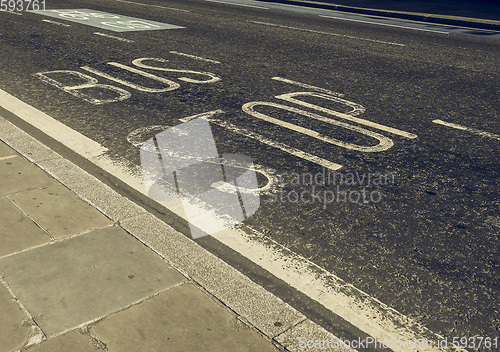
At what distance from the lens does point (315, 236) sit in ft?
11.0

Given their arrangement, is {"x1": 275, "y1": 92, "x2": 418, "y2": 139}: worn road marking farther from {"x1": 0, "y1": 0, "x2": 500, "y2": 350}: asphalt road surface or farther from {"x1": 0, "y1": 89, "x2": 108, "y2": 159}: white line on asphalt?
{"x1": 0, "y1": 89, "x2": 108, "y2": 159}: white line on asphalt

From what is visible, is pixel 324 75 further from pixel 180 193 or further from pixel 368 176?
pixel 180 193

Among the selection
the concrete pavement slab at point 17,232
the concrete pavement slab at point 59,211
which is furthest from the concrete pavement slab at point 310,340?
the concrete pavement slab at point 17,232

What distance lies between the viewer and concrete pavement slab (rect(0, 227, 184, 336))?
255 centimetres

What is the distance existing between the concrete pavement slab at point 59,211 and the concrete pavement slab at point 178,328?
2.94 feet

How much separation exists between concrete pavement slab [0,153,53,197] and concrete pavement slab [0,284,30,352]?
1.28 meters

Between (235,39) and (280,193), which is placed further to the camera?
(235,39)

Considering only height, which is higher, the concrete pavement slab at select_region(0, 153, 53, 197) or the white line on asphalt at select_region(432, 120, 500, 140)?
the white line on asphalt at select_region(432, 120, 500, 140)

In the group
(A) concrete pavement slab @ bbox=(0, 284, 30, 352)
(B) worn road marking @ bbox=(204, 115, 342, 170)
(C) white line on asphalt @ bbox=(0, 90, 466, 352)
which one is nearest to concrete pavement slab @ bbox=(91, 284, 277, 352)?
(A) concrete pavement slab @ bbox=(0, 284, 30, 352)

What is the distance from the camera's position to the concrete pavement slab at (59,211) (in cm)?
327

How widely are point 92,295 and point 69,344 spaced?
368mm

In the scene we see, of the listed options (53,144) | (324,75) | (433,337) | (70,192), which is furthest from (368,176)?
(324,75)

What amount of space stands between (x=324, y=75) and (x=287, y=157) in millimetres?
3305

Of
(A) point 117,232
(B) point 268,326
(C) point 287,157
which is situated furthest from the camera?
(C) point 287,157
